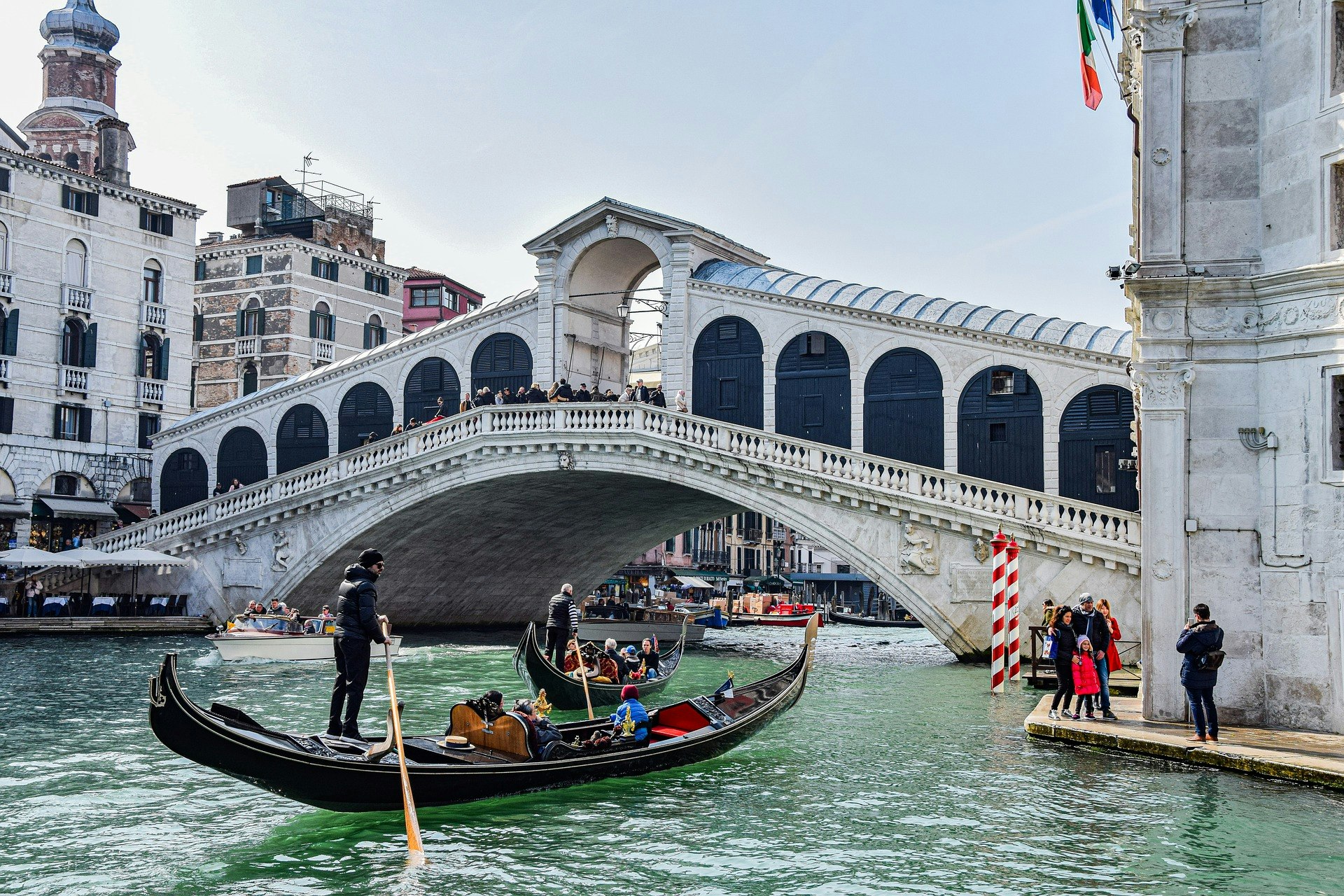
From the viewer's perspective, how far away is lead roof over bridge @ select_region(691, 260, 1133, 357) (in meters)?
24.9

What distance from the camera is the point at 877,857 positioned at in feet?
30.0

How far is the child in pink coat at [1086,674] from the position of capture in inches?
514

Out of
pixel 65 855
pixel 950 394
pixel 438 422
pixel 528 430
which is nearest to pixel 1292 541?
pixel 65 855

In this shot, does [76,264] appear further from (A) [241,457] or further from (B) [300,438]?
(B) [300,438]

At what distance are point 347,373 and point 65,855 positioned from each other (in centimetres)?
2508

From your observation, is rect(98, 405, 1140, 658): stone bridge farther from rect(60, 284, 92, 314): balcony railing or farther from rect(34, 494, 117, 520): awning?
A: rect(60, 284, 92, 314): balcony railing

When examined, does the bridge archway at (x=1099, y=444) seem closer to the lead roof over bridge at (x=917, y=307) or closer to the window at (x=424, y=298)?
the lead roof over bridge at (x=917, y=307)

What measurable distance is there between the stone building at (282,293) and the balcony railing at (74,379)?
315 inches

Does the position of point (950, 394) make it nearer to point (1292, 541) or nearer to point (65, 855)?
point (1292, 541)

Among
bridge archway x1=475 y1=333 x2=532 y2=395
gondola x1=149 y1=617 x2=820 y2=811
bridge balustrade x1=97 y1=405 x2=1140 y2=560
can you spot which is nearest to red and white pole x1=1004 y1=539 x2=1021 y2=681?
bridge balustrade x1=97 y1=405 x2=1140 y2=560

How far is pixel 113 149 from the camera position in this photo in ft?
119

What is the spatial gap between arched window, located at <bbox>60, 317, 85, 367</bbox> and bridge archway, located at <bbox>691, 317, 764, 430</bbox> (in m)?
16.3

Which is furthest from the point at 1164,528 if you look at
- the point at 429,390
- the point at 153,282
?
the point at 153,282

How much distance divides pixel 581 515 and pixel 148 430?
12967 mm
